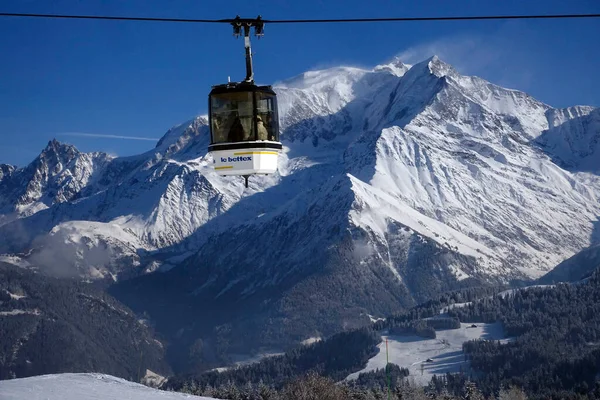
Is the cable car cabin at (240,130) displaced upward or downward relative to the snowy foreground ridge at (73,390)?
upward

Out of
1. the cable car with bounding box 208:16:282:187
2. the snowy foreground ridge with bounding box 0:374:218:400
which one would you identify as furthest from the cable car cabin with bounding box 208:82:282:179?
the snowy foreground ridge with bounding box 0:374:218:400

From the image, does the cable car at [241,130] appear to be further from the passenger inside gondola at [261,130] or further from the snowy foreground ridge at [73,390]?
the snowy foreground ridge at [73,390]

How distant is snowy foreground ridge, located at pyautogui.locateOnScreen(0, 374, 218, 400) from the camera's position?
1634 inches

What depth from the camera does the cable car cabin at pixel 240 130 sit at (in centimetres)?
3469

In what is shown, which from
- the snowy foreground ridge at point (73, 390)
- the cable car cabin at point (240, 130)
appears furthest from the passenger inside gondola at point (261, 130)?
the snowy foreground ridge at point (73, 390)

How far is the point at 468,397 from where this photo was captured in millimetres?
145125

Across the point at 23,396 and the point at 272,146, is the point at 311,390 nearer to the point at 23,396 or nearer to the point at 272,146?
the point at 23,396

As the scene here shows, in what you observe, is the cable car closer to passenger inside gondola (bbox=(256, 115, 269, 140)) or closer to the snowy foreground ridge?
passenger inside gondola (bbox=(256, 115, 269, 140))

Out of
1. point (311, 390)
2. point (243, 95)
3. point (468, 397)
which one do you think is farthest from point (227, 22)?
point (468, 397)

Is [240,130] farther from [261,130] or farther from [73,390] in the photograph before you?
[73,390]

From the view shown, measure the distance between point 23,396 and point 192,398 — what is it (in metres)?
9.16

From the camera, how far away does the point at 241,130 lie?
115 ft

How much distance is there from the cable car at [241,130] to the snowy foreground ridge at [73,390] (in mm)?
14271

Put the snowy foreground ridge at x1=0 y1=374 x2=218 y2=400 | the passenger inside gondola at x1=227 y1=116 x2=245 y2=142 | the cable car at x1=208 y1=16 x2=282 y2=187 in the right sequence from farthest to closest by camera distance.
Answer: the snowy foreground ridge at x1=0 y1=374 x2=218 y2=400
the passenger inside gondola at x1=227 y1=116 x2=245 y2=142
the cable car at x1=208 y1=16 x2=282 y2=187
